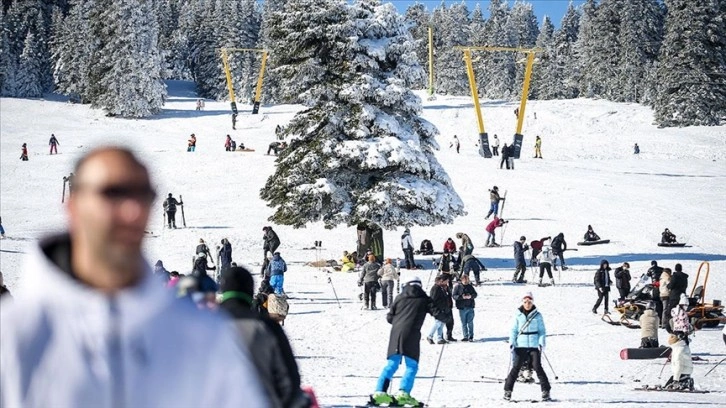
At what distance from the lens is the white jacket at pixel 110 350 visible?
144 centimetres

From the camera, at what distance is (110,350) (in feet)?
4.78

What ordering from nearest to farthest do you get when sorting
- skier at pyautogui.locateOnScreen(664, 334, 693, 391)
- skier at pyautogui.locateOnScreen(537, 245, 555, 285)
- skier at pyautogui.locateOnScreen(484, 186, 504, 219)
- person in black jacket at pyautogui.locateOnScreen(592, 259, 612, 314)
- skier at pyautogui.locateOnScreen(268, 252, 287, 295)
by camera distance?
skier at pyautogui.locateOnScreen(664, 334, 693, 391) < skier at pyautogui.locateOnScreen(268, 252, 287, 295) < person in black jacket at pyautogui.locateOnScreen(592, 259, 612, 314) < skier at pyautogui.locateOnScreen(537, 245, 555, 285) < skier at pyautogui.locateOnScreen(484, 186, 504, 219)

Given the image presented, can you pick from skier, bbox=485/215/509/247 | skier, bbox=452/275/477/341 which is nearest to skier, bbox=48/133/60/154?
skier, bbox=485/215/509/247

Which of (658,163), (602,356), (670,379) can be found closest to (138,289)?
(670,379)

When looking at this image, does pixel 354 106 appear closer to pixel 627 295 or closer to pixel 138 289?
pixel 627 295

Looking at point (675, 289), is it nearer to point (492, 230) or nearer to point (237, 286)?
point (492, 230)

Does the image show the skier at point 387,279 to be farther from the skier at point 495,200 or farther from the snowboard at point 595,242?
the skier at point 495,200

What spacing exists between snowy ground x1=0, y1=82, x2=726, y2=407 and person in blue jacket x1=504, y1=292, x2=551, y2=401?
313 mm

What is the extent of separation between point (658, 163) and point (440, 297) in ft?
136

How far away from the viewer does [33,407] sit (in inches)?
56.5

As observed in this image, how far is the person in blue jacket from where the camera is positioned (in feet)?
37.2

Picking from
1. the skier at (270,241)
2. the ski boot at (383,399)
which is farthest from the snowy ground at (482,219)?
the skier at (270,241)

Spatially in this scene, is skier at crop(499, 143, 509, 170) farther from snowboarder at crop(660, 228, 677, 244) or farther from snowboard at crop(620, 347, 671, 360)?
Answer: snowboard at crop(620, 347, 671, 360)

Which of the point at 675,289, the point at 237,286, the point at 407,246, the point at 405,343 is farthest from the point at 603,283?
the point at 237,286
